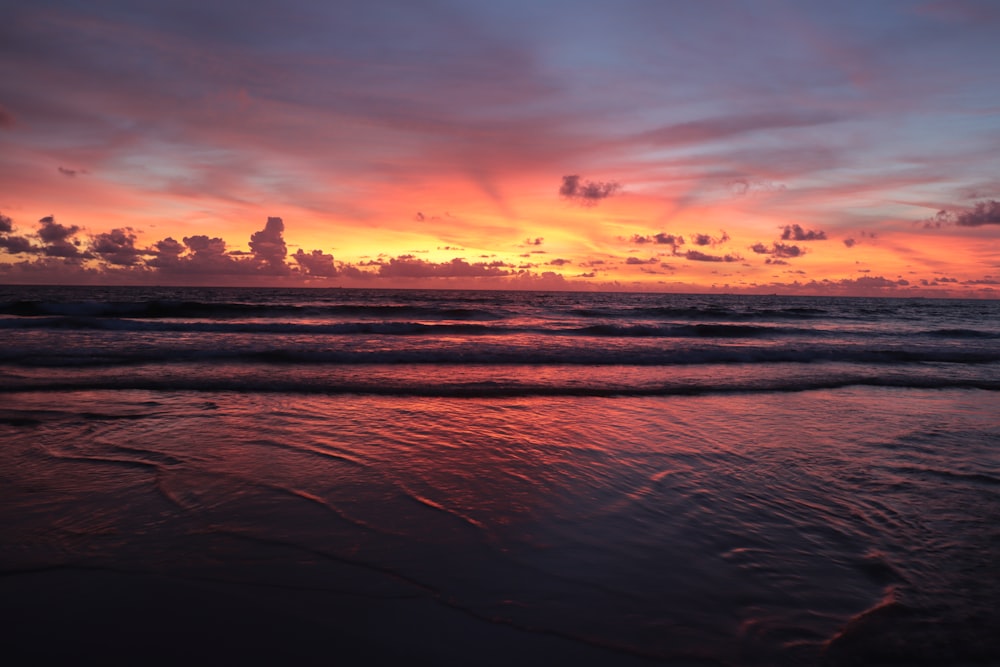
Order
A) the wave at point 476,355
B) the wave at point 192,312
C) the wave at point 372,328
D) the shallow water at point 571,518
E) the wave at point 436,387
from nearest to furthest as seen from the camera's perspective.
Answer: the shallow water at point 571,518, the wave at point 436,387, the wave at point 476,355, the wave at point 372,328, the wave at point 192,312

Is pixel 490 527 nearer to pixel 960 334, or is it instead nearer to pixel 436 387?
pixel 436 387

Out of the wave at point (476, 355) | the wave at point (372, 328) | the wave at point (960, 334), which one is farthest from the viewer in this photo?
the wave at point (960, 334)

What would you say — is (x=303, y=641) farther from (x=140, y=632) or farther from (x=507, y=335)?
(x=507, y=335)

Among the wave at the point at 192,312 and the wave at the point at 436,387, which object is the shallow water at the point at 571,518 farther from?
the wave at the point at 192,312

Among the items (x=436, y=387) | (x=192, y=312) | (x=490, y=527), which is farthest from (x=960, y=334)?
(x=192, y=312)

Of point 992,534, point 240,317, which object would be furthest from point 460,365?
point 240,317

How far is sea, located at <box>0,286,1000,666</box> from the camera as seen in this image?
2.98 metres

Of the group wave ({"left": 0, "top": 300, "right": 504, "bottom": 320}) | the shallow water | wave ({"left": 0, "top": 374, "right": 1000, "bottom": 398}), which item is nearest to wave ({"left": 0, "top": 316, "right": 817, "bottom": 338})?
wave ({"left": 0, "top": 300, "right": 504, "bottom": 320})

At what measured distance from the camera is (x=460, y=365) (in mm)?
15164

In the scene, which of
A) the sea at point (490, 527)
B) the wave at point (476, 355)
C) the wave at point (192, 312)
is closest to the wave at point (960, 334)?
the wave at point (476, 355)

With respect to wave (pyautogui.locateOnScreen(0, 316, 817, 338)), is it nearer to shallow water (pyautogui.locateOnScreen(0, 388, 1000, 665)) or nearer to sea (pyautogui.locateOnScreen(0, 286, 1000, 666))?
sea (pyautogui.locateOnScreen(0, 286, 1000, 666))

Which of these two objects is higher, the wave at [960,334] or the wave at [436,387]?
the wave at [960,334]

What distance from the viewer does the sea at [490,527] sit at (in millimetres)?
2982

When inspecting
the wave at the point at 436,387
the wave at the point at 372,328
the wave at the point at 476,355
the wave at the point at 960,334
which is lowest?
the wave at the point at 436,387
